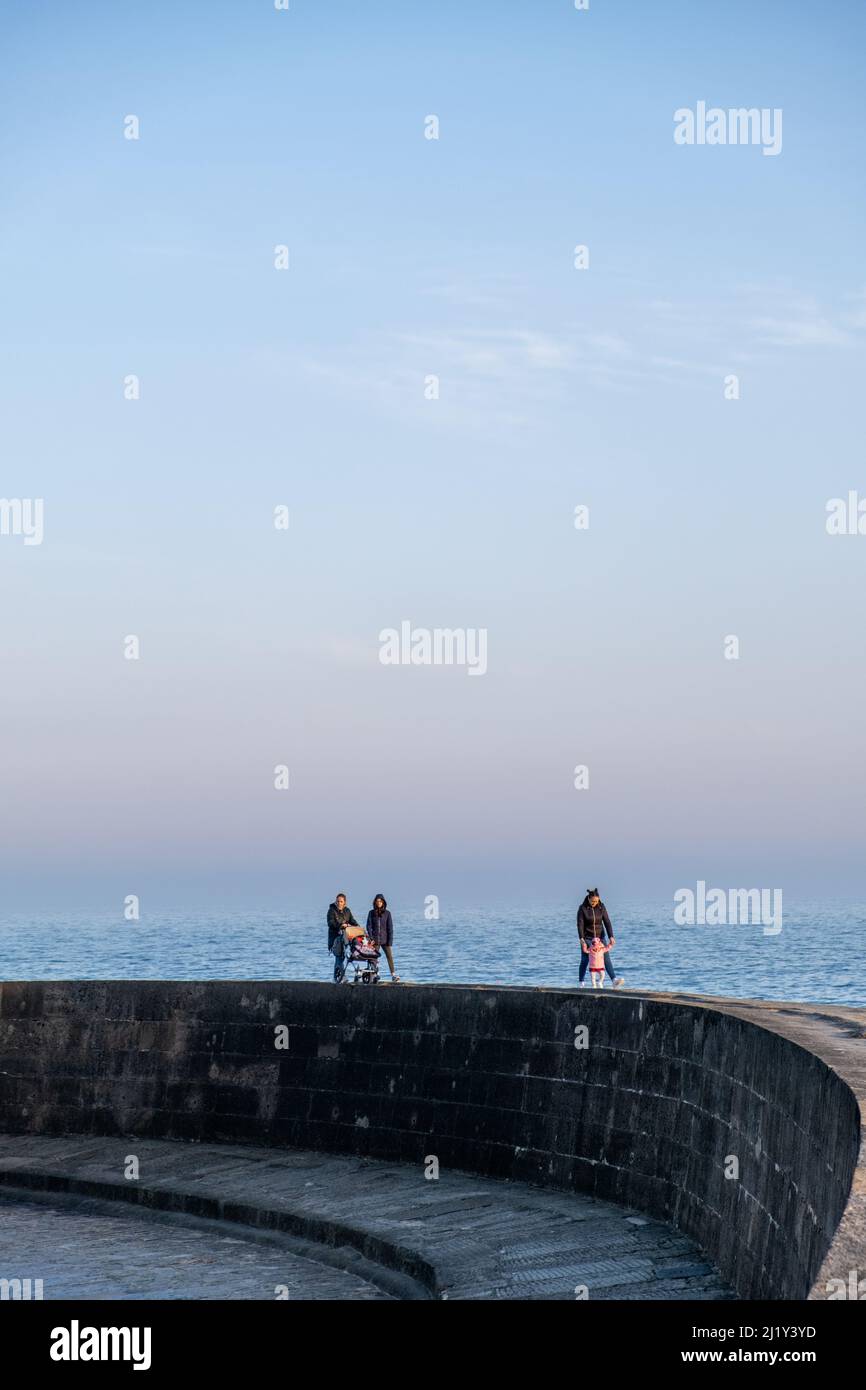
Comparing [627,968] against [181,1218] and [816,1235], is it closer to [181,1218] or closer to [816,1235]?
[181,1218]

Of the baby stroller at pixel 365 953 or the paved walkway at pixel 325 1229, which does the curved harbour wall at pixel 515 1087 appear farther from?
the baby stroller at pixel 365 953

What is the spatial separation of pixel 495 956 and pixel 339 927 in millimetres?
68784

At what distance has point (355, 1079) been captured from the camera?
1669 cm

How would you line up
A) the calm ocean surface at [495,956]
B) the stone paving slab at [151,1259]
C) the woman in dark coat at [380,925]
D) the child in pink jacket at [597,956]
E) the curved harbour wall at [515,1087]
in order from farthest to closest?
1. the calm ocean surface at [495,956]
2. the woman in dark coat at [380,925]
3. the child in pink jacket at [597,956]
4. the stone paving slab at [151,1259]
5. the curved harbour wall at [515,1087]

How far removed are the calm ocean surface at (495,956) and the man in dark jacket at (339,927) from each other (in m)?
16.6

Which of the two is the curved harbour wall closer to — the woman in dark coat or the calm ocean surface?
the woman in dark coat

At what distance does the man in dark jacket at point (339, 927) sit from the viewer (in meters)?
20.4

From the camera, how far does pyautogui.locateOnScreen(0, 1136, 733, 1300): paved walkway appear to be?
11.4 metres

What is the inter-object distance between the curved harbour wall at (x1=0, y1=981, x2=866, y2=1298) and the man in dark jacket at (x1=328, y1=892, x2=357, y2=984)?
2.73m

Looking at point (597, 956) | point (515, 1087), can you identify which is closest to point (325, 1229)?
point (515, 1087)

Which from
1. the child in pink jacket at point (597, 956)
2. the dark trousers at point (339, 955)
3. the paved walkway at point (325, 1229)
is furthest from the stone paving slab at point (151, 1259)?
the child in pink jacket at point (597, 956)

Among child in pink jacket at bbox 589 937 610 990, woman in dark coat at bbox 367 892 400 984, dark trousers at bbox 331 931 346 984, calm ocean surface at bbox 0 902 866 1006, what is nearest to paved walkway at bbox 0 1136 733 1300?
dark trousers at bbox 331 931 346 984
